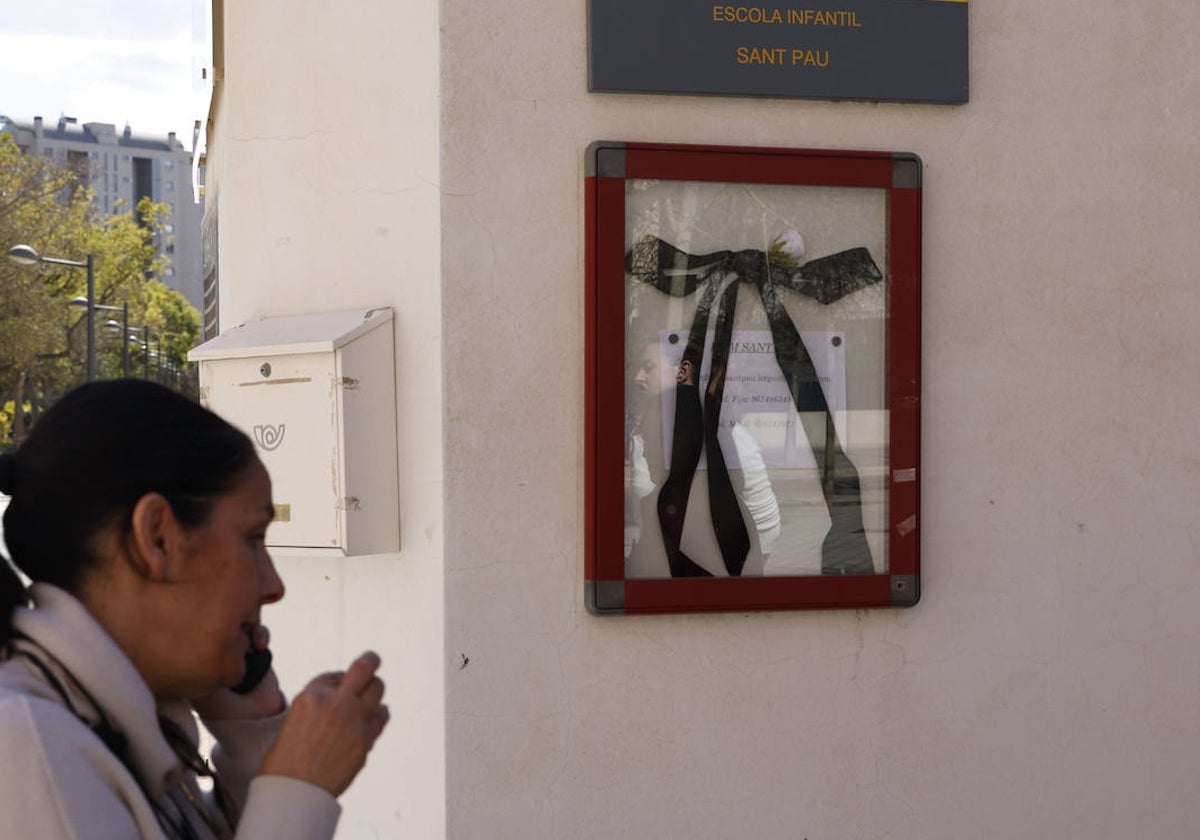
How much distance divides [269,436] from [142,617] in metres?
2.81

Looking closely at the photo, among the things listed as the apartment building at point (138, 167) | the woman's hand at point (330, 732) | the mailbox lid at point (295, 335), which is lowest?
the woman's hand at point (330, 732)

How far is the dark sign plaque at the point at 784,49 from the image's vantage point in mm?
4152

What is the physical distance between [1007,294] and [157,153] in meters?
150

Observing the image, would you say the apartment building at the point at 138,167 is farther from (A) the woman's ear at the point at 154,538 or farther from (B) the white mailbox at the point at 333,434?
(A) the woman's ear at the point at 154,538

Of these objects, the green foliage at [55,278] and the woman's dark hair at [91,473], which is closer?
the woman's dark hair at [91,473]

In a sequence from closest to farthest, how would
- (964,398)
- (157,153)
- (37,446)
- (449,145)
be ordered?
(37,446) < (449,145) < (964,398) < (157,153)

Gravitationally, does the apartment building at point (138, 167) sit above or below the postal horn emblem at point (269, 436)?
above

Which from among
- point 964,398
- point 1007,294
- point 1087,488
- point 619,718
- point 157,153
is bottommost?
point 619,718

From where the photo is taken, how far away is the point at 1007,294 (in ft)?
14.5

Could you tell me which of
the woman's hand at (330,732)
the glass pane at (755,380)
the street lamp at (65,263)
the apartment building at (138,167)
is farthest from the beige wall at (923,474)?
the apartment building at (138,167)

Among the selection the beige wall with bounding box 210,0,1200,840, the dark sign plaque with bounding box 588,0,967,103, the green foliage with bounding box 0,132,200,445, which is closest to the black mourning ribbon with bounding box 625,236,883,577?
the beige wall with bounding box 210,0,1200,840

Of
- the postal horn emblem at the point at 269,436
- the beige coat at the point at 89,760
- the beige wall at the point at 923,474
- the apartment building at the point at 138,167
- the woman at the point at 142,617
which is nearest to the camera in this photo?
the beige coat at the point at 89,760

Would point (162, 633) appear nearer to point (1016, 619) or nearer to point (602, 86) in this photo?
point (602, 86)

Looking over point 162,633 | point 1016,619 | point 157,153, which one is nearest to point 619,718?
point 1016,619
